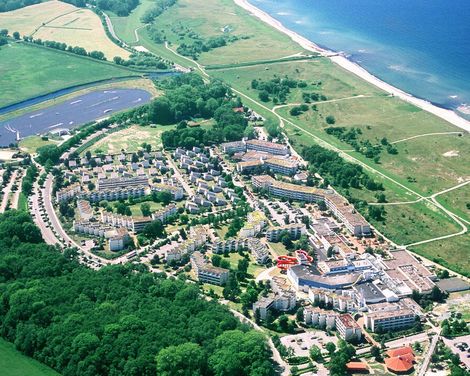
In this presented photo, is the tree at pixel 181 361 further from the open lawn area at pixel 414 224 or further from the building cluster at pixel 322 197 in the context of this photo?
the open lawn area at pixel 414 224

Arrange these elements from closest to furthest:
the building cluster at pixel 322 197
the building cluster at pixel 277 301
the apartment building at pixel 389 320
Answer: the apartment building at pixel 389 320 → the building cluster at pixel 277 301 → the building cluster at pixel 322 197

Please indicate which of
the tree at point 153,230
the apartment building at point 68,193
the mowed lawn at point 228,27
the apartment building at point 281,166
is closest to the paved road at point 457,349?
the tree at point 153,230

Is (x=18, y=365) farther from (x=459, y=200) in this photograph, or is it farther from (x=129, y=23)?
(x=129, y=23)

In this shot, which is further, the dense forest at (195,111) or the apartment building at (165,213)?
the dense forest at (195,111)

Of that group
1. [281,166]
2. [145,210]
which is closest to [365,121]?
[281,166]

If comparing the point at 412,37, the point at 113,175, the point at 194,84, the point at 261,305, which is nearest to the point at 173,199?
the point at 113,175
